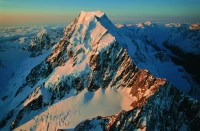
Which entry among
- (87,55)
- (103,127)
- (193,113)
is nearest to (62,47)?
(87,55)

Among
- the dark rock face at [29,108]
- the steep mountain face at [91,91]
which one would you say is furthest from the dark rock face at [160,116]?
the dark rock face at [29,108]

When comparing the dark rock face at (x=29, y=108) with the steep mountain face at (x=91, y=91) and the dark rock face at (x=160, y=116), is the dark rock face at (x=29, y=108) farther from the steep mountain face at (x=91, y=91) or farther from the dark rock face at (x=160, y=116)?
the dark rock face at (x=160, y=116)

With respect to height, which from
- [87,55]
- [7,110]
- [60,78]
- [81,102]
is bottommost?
[7,110]

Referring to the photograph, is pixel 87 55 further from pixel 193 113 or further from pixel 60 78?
pixel 193 113

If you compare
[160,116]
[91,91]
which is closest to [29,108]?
[91,91]

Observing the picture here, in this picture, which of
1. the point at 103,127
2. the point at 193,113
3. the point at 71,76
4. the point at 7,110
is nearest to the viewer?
the point at 103,127

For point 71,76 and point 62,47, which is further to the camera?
point 62,47
